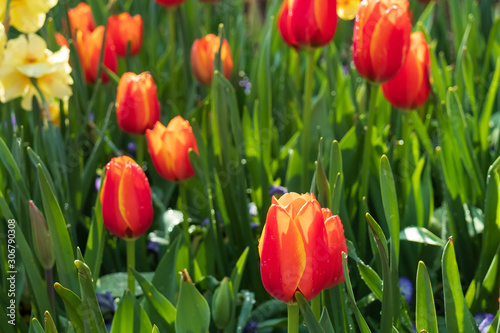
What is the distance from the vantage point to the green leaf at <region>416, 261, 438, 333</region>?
74 centimetres

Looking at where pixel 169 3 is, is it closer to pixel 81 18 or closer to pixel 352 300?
pixel 81 18

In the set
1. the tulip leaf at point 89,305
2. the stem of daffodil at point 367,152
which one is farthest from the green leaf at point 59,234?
the stem of daffodil at point 367,152

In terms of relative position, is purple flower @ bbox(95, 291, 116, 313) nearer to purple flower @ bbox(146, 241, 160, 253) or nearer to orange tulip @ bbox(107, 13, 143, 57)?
purple flower @ bbox(146, 241, 160, 253)

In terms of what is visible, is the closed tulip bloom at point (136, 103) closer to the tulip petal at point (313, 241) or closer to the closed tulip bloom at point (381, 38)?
the closed tulip bloom at point (381, 38)

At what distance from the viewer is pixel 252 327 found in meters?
1.07

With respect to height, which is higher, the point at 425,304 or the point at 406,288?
the point at 425,304

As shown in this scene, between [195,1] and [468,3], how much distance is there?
2.88 ft

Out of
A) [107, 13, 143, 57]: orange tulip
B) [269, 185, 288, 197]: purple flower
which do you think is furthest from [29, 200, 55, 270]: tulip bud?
[107, 13, 143, 57]: orange tulip

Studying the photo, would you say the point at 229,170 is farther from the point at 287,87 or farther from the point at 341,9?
the point at 287,87

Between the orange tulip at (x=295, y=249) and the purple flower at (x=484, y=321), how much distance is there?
1.11 ft

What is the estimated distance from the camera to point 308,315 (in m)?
0.70

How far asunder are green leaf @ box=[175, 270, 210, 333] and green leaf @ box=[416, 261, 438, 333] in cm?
28

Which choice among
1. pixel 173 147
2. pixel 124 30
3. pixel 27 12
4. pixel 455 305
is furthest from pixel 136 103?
pixel 455 305

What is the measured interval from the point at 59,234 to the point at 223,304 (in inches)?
10.0
